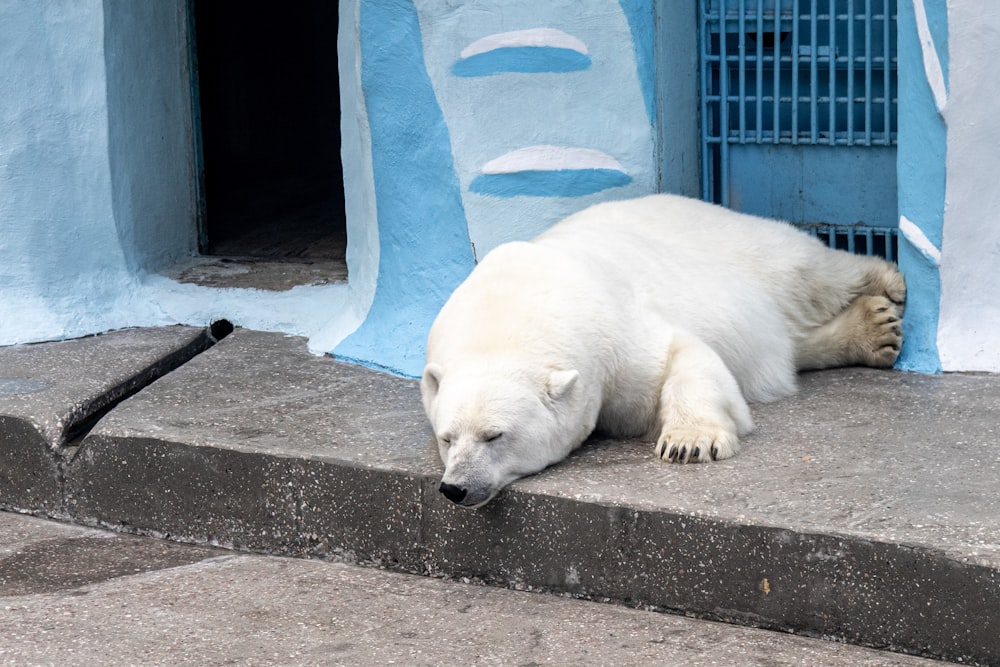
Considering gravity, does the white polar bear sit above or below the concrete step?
above

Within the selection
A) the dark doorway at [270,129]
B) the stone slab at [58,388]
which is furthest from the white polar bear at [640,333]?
the dark doorway at [270,129]

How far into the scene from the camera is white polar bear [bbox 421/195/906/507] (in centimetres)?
321

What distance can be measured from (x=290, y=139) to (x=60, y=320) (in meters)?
→ 4.23

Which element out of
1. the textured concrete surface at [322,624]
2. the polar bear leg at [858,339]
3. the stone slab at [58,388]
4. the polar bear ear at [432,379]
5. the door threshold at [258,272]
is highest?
the polar bear ear at [432,379]

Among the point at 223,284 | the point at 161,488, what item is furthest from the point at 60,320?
the point at 161,488

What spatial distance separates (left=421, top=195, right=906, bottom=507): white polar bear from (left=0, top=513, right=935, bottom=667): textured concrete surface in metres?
0.32

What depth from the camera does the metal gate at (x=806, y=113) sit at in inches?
175

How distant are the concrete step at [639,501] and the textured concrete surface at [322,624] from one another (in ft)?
0.25

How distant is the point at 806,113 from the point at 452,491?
2283mm

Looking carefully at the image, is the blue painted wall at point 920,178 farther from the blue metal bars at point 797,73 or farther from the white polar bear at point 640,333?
the blue metal bars at point 797,73

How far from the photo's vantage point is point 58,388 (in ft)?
14.0

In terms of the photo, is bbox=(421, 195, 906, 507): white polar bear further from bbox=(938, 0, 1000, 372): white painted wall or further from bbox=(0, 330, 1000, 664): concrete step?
bbox=(938, 0, 1000, 372): white painted wall

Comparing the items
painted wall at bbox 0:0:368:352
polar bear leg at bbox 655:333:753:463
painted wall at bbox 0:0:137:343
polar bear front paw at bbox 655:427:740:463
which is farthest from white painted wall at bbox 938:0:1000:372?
painted wall at bbox 0:0:137:343

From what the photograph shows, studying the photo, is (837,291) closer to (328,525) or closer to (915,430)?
(915,430)
